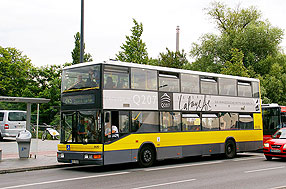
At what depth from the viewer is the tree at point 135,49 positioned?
34219mm

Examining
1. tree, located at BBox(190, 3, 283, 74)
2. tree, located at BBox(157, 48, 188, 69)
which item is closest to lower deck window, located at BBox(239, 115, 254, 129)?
tree, located at BBox(190, 3, 283, 74)

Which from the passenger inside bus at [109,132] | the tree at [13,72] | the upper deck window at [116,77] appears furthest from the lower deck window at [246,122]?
the tree at [13,72]

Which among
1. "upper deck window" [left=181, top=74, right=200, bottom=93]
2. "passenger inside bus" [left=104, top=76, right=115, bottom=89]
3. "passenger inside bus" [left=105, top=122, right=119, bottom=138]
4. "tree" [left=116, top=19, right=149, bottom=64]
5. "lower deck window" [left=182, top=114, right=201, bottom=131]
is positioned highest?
"tree" [left=116, top=19, right=149, bottom=64]

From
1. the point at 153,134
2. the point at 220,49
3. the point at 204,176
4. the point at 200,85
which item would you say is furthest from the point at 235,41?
the point at 204,176

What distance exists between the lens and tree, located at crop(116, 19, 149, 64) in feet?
112

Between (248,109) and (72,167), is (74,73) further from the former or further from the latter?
(248,109)

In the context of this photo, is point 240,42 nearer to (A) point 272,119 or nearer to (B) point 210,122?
(A) point 272,119

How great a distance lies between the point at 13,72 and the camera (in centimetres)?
5744

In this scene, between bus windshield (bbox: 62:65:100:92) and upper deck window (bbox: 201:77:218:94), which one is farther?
upper deck window (bbox: 201:77:218:94)

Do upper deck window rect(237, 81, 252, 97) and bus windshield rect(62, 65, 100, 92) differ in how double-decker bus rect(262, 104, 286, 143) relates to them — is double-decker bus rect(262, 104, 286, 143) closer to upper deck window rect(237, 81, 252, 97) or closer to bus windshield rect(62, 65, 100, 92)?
upper deck window rect(237, 81, 252, 97)

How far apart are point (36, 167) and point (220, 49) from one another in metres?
31.8

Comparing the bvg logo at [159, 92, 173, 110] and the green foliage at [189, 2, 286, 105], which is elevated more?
the green foliage at [189, 2, 286, 105]

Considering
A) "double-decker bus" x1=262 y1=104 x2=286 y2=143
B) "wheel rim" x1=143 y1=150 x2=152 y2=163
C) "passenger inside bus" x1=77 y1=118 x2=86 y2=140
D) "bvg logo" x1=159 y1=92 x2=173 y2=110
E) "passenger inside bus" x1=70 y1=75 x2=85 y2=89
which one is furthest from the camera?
"double-decker bus" x1=262 y1=104 x2=286 y2=143

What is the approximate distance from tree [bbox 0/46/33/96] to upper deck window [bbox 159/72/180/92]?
120 ft
